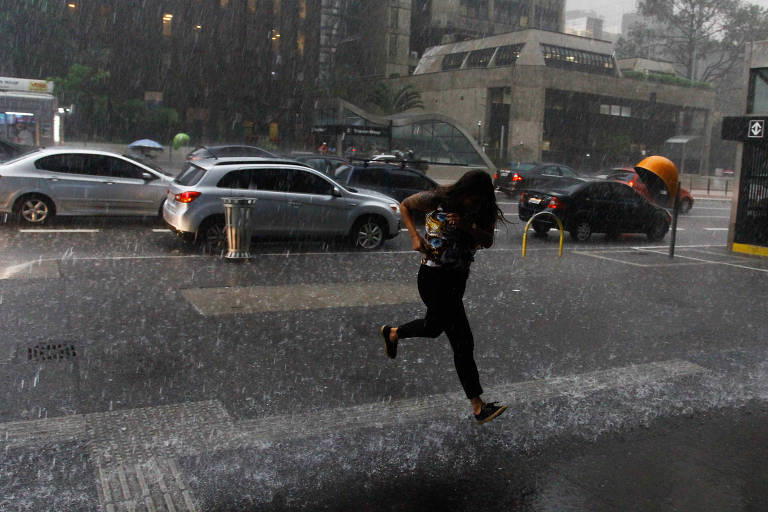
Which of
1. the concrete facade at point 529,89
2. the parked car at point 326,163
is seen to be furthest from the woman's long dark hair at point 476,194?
the concrete facade at point 529,89

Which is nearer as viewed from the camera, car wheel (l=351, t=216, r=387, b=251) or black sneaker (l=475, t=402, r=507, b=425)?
black sneaker (l=475, t=402, r=507, b=425)

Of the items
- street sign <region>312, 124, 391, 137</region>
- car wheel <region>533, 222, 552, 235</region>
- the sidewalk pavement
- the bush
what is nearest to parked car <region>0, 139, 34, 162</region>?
car wheel <region>533, 222, 552, 235</region>

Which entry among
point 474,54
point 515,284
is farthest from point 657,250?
point 474,54

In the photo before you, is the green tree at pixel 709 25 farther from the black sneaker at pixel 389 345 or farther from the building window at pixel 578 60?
the black sneaker at pixel 389 345

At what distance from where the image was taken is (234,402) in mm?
5367

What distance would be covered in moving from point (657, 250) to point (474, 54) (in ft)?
178

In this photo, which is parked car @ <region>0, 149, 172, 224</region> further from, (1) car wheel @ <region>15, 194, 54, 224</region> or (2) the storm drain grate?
(2) the storm drain grate

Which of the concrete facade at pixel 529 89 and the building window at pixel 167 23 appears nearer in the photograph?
the building window at pixel 167 23

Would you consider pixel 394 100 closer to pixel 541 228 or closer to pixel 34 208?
pixel 541 228

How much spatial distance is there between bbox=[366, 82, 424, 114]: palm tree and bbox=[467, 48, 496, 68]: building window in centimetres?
575

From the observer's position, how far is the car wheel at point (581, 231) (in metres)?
16.8

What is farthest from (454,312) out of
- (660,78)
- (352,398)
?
(660,78)

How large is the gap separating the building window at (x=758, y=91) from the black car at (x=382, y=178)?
7.15 meters

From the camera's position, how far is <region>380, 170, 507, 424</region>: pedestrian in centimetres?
484
